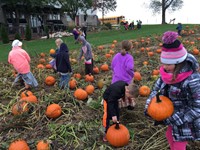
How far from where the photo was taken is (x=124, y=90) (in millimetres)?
3910

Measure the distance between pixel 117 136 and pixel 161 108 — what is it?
3.59 ft

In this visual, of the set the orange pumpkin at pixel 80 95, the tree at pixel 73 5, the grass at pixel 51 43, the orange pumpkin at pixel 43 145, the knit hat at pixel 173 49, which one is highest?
the tree at pixel 73 5

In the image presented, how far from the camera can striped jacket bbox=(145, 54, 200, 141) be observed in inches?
108

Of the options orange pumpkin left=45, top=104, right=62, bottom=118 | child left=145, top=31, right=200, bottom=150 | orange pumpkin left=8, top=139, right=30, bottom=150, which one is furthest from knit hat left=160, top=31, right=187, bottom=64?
orange pumpkin left=45, top=104, right=62, bottom=118

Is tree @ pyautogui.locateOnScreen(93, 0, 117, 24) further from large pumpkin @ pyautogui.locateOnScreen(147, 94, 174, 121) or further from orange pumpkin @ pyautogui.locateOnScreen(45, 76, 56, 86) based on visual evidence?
large pumpkin @ pyautogui.locateOnScreen(147, 94, 174, 121)

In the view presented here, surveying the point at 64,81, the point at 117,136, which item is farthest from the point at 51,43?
the point at 117,136

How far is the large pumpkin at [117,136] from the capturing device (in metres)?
3.80

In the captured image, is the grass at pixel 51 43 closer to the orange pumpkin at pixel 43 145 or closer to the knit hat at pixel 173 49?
the orange pumpkin at pixel 43 145

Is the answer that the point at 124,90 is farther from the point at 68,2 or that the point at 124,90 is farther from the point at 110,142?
the point at 68,2

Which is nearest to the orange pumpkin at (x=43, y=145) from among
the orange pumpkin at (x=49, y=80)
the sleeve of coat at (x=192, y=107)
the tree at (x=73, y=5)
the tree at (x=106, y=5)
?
the sleeve of coat at (x=192, y=107)

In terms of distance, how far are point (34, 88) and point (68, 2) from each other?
1344 inches

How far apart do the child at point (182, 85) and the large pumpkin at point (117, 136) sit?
98 centimetres

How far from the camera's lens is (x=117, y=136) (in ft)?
12.5

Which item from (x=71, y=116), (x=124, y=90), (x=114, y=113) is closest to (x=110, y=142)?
(x=114, y=113)
